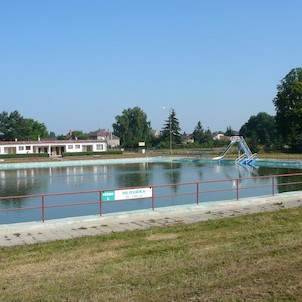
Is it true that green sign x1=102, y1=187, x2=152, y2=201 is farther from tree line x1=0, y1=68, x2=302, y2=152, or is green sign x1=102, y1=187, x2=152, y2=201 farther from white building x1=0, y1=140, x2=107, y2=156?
white building x1=0, y1=140, x2=107, y2=156

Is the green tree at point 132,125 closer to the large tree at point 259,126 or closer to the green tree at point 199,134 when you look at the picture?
the green tree at point 199,134

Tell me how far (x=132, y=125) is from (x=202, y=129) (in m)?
23.8

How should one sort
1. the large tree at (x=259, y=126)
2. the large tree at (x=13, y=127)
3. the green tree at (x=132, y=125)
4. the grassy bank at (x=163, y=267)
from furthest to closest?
the large tree at (x=259, y=126)
the green tree at (x=132, y=125)
the large tree at (x=13, y=127)
the grassy bank at (x=163, y=267)

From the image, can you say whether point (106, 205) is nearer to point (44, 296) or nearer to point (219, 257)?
point (219, 257)

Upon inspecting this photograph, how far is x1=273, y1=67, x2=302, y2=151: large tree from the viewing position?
76938 millimetres

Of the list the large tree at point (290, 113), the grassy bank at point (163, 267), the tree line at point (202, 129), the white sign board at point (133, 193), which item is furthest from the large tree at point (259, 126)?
the grassy bank at point (163, 267)

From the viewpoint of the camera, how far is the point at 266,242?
28.4 feet

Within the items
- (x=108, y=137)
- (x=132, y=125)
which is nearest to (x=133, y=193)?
(x=132, y=125)

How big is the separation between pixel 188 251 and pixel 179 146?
93.8 metres

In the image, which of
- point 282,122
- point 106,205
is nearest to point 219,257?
point 106,205

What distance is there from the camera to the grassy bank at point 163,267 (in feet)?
19.1

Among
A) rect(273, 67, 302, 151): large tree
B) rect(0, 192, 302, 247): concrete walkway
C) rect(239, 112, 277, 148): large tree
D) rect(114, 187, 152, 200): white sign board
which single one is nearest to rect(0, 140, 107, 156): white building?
rect(273, 67, 302, 151): large tree

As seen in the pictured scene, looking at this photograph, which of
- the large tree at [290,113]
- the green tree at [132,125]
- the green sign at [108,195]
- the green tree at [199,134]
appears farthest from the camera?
the green tree at [132,125]

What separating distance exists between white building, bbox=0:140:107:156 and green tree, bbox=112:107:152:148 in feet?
124
